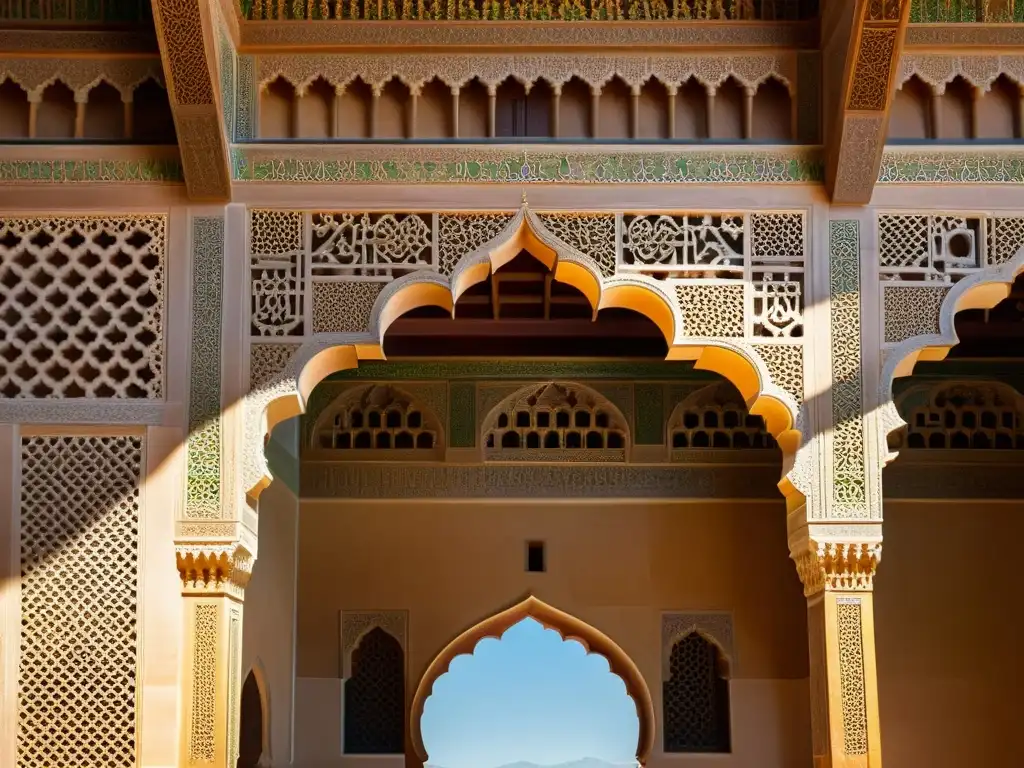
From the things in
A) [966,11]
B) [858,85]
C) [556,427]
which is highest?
[966,11]

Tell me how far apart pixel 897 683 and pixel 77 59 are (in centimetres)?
647

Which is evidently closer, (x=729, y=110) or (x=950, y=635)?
(x=729, y=110)

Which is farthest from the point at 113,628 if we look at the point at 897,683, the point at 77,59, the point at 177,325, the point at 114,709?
the point at 897,683

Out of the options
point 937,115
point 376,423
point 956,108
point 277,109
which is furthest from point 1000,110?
point 376,423

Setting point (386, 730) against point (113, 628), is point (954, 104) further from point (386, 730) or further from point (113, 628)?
point (386, 730)

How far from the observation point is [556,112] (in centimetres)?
666

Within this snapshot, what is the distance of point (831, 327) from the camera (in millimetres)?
6426

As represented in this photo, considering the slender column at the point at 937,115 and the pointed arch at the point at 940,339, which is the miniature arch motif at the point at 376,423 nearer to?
the pointed arch at the point at 940,339

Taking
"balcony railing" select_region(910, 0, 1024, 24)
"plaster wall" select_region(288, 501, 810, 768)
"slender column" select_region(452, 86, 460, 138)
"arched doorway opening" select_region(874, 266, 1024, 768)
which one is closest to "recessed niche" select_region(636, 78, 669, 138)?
"slender column" select_region(452, 86, 460, 138)

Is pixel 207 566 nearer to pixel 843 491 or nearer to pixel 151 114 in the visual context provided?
pixel 151 114

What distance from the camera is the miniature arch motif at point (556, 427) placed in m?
9.96

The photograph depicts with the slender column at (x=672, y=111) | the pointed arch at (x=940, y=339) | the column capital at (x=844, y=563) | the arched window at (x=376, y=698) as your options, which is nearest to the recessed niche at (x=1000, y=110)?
the pointed arch at (x=940, y=339)

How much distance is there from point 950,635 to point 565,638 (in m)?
2.56

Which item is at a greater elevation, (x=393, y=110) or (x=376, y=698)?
(x=393, y=110)
